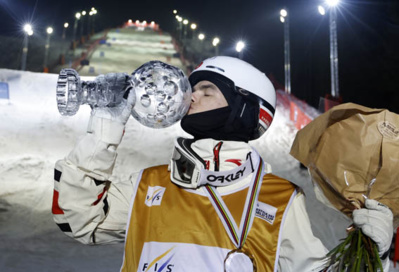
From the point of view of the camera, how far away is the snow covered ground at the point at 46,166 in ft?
19.1

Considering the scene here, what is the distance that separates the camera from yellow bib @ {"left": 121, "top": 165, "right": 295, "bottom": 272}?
2.04 metres

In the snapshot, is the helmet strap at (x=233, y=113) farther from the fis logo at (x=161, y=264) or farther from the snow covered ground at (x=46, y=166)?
the snow covered ground at (x=46, y=166)

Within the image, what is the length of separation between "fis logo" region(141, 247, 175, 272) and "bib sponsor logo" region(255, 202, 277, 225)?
0.53 m

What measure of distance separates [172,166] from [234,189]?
38 centimetres

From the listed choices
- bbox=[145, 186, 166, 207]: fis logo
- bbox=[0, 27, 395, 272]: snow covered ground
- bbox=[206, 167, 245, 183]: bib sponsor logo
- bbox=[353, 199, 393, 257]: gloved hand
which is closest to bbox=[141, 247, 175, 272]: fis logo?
bbox=[145, 186, 166, 207]: fis logo

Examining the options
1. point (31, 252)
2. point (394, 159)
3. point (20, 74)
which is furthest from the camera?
point (20, 74)

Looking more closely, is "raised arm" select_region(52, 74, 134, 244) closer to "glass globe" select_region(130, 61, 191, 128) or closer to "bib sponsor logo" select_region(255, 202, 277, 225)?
"glass globe" select_region(130, 61, 191, 128)

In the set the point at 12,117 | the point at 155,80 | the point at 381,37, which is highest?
the point at 381,37

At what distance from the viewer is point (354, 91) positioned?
37094 millimetres

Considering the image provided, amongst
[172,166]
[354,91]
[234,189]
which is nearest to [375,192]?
[234,189]

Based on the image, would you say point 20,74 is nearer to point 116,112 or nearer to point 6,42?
point 116,112

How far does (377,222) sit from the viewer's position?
1883 mm

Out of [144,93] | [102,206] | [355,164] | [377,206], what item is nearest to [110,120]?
[144,93]

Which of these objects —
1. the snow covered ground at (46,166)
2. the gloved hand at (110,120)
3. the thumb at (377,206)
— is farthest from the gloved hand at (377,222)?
the snow covered ground at (46,166)
